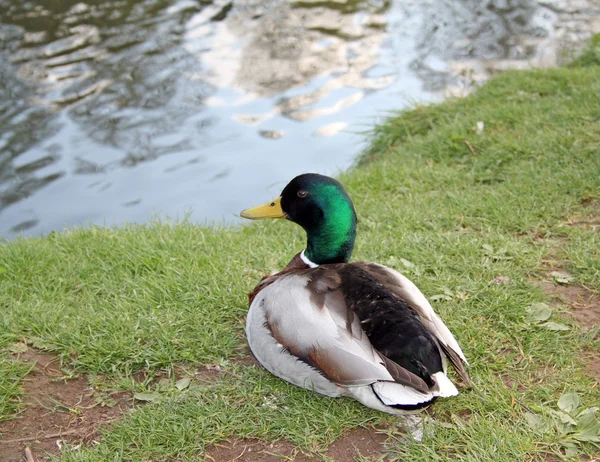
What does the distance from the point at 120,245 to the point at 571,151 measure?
2.95 m

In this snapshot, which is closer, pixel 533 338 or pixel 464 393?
pixel 464 393

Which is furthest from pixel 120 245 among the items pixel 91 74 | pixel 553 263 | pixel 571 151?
pixel 91 74

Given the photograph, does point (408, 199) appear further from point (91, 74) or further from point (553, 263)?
point (91, 74)

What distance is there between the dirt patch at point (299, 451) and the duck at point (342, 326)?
0.43 ft

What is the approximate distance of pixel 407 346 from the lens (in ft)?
8.25

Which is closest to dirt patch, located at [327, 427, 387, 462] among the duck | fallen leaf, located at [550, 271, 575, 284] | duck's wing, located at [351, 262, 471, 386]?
the duck

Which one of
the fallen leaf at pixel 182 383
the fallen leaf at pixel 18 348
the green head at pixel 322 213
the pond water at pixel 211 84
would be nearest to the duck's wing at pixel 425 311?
→ the green head at pixel 322 213

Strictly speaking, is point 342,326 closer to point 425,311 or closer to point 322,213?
point 425,311

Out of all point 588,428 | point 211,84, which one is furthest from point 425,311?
point 211,84

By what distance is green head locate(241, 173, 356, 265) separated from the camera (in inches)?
119

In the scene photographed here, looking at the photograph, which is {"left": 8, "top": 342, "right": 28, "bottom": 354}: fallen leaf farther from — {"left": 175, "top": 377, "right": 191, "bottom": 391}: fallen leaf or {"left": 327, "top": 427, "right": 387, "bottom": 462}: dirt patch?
{"left": 327, "top": 427, "right": 387, "bottom": 462}: dirt patch

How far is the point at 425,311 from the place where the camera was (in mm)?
2760

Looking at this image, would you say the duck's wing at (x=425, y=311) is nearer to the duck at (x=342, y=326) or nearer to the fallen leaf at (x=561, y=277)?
the duck at (x=342, y=326)

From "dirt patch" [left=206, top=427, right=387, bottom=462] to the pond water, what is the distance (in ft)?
7.72
